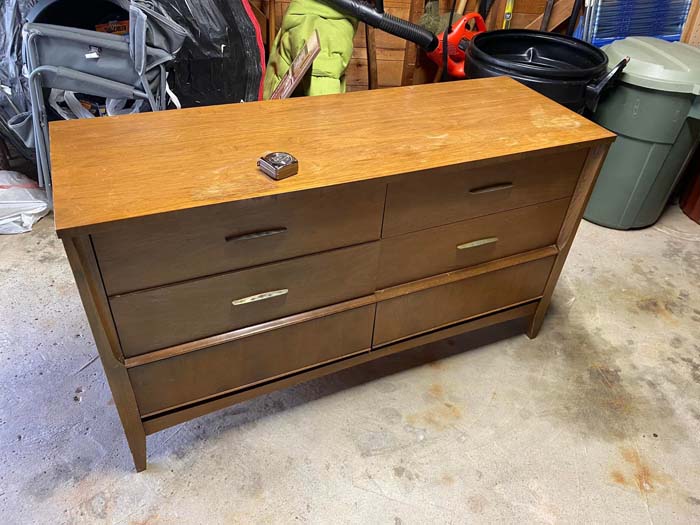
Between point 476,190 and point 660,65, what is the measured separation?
124 centimetres

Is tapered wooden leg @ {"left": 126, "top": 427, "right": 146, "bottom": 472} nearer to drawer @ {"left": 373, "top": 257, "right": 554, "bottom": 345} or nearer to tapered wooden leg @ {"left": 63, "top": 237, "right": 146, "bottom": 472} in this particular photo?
tapered wooden leg @ {"left": 63, "top": 237, "right": 146, "bottom": 472}

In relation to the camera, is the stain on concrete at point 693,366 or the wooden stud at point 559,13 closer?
the stain on concrete at point 693,366

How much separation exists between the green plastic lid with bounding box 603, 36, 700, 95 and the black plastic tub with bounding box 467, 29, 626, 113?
8 centimetres

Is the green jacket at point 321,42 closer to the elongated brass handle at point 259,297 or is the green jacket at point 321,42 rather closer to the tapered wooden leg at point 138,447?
the elongated brass handle at point 259,297

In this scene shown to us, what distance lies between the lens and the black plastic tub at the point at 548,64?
186 cm

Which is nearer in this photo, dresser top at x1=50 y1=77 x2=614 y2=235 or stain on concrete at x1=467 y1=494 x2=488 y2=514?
dresser top at x1=50 y1=77 x2=614 y2=235

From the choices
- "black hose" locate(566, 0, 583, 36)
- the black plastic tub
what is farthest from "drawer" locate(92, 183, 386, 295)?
"black hose" locate(566, 0, 583, 36)

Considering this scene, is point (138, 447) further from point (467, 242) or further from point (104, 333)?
point (467, 242)

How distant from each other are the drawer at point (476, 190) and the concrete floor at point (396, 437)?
555mm

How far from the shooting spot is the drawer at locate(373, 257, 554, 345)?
1.38 metres

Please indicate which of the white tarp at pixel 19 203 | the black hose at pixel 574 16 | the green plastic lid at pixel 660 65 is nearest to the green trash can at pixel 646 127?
the green plastic lid at pixel 660 65

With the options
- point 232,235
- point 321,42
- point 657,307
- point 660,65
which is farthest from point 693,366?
point 321,42

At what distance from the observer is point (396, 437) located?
1.41 meters

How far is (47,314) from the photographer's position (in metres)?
1.70
